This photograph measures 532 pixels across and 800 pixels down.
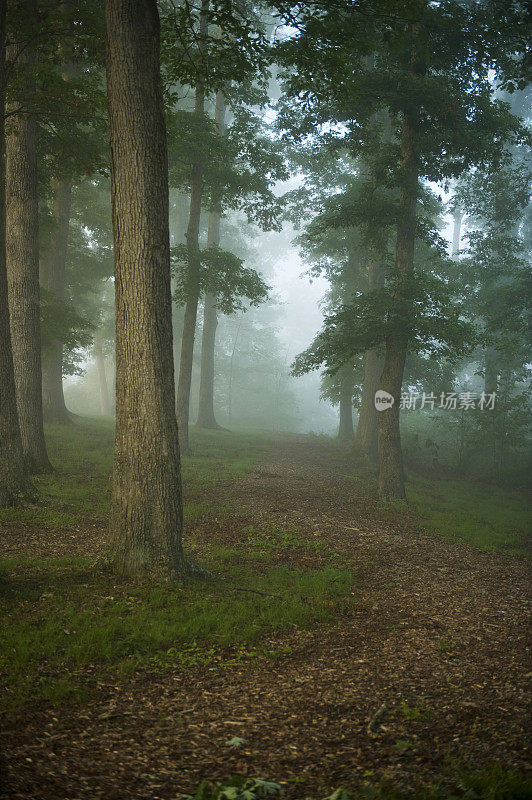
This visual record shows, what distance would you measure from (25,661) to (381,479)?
35.4 feet

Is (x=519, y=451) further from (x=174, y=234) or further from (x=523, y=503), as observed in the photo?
(x=174, y=234)

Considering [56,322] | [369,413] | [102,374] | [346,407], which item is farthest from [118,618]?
[102,374]

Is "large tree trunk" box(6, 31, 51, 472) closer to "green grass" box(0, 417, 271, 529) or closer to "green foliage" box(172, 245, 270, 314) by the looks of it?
"green grass" box(0, 417, 271, 529)

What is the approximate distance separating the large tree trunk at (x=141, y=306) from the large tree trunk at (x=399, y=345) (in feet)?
26.5

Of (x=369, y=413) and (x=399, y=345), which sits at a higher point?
(x=399, y=345)

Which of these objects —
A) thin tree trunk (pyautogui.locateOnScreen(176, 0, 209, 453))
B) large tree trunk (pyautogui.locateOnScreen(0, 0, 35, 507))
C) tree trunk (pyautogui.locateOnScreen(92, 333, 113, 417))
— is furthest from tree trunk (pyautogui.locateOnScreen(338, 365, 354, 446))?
large tree trunk (pyautogui.locateOnScreen(0, 0, 35, 507))

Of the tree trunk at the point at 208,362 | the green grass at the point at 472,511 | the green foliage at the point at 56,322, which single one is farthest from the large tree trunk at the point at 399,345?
the tree trunk at the point at 208,362

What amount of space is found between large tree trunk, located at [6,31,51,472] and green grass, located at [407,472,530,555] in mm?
8437

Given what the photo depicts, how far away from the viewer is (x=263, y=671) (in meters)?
4.90

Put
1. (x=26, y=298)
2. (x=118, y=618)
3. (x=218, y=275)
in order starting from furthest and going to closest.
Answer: (x=218, y=275), (x=26, y=298), (x=118, y=618)

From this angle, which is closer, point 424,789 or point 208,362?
point 424,789

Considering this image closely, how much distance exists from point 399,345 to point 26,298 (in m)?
8.38

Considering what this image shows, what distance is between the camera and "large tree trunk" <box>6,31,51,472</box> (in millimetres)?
11281

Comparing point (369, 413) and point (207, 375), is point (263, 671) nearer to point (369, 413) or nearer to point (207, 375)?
point (369, 413)
